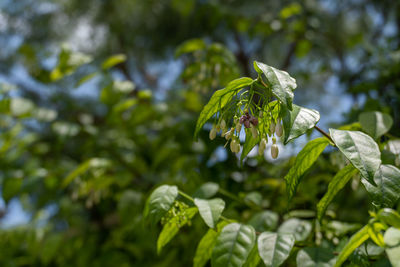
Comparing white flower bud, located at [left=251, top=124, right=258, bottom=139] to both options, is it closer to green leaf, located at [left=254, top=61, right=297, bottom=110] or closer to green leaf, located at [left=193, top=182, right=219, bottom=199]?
green leaf, located at [left=254, top=61, right=297, bottom=110]

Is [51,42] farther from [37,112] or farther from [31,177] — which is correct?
[31,177]

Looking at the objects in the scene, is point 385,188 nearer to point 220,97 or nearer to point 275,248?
point 275,248

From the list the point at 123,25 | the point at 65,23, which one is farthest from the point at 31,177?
the point at 65,23

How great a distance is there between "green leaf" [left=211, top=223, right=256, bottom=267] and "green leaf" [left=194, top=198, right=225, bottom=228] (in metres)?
0.04

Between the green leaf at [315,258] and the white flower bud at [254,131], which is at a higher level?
the white flower bud at [254,131]

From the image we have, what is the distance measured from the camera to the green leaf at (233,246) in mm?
636

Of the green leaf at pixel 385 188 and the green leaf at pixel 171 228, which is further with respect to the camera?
the green leaf at pixel 171 228

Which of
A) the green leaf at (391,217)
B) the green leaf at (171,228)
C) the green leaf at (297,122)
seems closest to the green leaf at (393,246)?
the green leaf at (391,217)

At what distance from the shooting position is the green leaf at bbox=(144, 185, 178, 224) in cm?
70

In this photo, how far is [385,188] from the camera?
59 centimetres

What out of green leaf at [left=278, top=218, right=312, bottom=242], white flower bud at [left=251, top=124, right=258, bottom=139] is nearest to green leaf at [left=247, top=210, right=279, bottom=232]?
green leaf at [left=278, top=218, right=312, bottom=242]

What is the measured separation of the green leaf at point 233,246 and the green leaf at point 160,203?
0.13 metres

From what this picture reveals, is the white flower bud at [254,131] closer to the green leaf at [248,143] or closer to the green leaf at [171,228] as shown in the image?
the green leaf at [248,143]

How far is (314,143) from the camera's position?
677 mm
